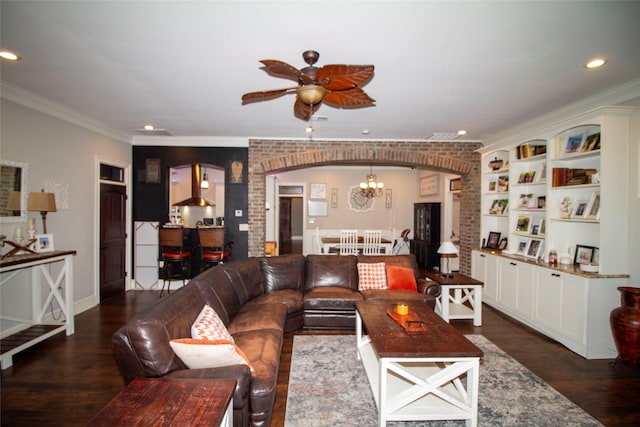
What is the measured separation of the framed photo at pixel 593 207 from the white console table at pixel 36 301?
5.89 m

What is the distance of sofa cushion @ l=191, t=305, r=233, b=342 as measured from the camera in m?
2.11

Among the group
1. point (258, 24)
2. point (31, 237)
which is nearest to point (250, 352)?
point (258, 24)

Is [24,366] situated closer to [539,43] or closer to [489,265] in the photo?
[539,43]

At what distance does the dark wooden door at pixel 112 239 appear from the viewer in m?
4.96

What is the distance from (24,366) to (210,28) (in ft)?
11.3

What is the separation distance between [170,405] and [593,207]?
4330 millimetres

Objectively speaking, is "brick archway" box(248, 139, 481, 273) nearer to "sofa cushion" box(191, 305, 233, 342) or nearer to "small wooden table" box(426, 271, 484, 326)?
"small wooden table" box(426, 271, 484, 326)

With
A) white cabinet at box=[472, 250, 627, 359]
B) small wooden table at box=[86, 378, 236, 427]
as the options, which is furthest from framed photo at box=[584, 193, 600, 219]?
small wooden table at box=[86, 378, 236, 427]

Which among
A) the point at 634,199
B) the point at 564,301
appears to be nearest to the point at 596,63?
the point at 634,199

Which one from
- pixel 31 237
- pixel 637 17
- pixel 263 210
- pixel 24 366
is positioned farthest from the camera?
pixel 263 210

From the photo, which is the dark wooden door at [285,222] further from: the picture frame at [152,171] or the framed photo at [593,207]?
the framed photo at [593,207]

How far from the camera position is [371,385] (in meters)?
2.44

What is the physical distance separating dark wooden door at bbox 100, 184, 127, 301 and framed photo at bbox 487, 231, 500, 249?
20.5ft

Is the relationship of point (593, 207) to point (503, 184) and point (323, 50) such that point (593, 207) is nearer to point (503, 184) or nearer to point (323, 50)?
point (503, 184)
